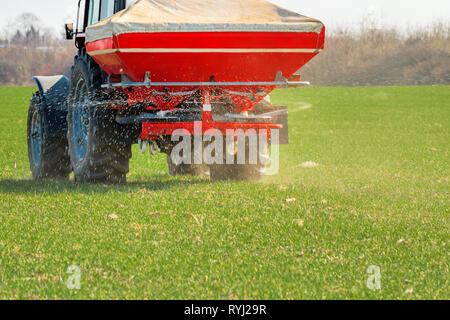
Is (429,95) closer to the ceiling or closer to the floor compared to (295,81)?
closer to the floor

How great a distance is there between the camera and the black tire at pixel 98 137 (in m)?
8.19

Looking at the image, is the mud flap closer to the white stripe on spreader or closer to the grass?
the grass

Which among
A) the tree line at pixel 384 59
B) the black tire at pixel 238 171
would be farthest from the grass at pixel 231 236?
the tree line at pixel 384 59

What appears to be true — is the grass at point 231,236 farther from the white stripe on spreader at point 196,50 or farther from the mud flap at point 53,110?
the white stripe on spreader at point 196,50

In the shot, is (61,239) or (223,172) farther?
(223,172)

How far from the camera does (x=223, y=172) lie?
891 cm

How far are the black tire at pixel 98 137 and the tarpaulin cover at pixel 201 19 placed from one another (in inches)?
23.2

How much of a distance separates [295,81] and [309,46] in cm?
61

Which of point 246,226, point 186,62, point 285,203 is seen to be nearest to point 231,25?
point 186,62

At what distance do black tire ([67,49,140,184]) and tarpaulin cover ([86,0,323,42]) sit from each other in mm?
588

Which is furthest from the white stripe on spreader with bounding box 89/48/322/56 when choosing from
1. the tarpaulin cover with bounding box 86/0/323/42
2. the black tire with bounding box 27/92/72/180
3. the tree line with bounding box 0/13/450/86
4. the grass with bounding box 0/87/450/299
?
the tree line with bounding box 0/13/450/86

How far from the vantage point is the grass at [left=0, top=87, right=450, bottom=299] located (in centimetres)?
438
